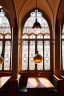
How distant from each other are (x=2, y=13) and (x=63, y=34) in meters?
3.16

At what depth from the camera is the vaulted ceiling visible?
583 cm

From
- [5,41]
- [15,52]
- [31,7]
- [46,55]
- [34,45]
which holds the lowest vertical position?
[46,55]

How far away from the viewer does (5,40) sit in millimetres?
7277

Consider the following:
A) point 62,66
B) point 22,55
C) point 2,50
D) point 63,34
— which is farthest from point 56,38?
point 2,50

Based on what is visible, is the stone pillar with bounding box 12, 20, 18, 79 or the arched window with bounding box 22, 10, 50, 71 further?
the arched window with bounding box 22, 10, 50, 71

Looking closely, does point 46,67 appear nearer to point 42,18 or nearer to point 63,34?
point 63,34

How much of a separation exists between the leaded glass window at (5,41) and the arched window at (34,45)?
72cm

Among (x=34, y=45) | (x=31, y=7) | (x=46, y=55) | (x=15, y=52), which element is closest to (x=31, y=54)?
(x=34, y=45)

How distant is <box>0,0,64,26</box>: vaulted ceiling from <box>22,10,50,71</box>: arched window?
16.6 inches

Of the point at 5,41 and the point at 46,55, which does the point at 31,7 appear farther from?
the point at 46,55

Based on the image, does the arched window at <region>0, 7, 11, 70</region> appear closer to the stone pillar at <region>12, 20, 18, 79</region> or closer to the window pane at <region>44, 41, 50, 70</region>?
the stone pillar at <region>12, 20, 18, 79</region>

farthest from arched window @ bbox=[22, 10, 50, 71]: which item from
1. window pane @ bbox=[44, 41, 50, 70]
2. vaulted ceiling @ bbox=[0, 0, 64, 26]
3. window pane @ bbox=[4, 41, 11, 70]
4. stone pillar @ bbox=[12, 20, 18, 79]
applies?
stone pillar @ bbox=[12, 20, 18, 79]

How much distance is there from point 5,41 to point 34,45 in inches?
56.0

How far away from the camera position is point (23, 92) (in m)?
5.73
